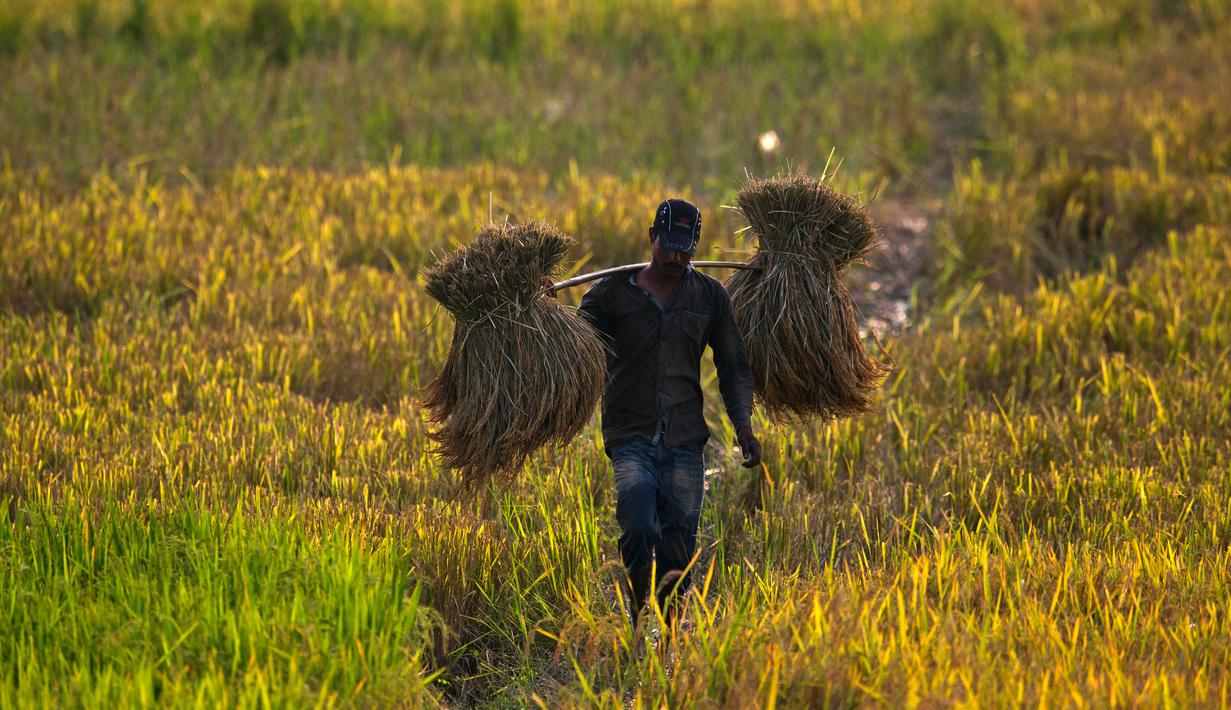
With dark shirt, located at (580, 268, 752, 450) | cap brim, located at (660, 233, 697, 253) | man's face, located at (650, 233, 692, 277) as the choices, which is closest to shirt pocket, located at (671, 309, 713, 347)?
dark shirt, located at (580, 268, 752, 450)

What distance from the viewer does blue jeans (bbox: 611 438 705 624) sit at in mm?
4359

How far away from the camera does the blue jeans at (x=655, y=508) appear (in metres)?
4.36

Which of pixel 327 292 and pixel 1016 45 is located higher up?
pixel 1016 45

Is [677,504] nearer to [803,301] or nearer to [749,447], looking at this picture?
[749,447]

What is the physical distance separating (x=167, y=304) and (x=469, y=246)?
387cm

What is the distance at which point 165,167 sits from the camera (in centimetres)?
947

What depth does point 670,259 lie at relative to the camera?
14.3ft

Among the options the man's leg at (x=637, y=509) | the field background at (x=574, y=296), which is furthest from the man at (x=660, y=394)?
the field background at (x=574, y=296)

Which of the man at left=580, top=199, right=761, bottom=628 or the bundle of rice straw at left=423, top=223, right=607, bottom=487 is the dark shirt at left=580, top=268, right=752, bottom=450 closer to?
the man at left=580, top=199, right=761, bottom=628

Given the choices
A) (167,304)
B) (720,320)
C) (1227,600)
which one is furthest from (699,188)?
(1227,600)

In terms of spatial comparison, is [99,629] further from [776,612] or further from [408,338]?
[408,338]

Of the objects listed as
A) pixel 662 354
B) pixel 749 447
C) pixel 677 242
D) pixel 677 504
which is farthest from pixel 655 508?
pixel 677 242

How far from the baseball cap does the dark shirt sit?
0.64 feet

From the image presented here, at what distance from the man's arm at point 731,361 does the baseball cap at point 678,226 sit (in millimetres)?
287
